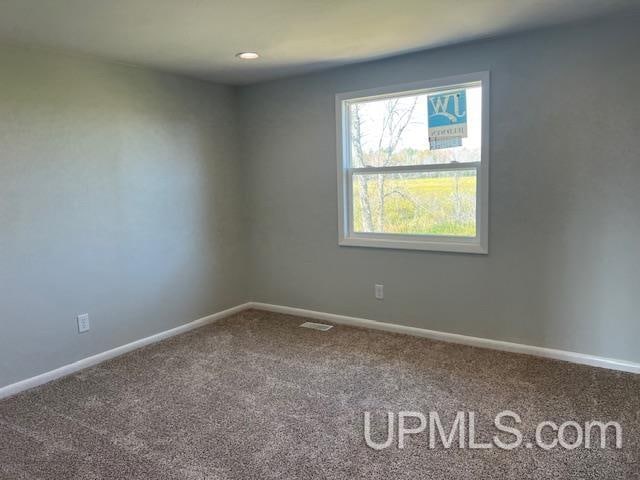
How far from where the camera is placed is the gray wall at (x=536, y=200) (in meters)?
2.79

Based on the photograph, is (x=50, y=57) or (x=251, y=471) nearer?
(x=251, y=471)

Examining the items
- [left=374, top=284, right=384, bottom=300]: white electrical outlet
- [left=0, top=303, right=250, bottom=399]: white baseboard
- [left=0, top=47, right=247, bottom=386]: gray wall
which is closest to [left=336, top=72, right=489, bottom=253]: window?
[left=374, top=284, right=384, bottom=300]: white electrical outlet

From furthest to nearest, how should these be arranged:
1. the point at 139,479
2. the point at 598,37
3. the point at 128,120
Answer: the point at 128,120 < the point at 598,37 < the point at 139,479

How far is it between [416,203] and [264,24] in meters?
1.76

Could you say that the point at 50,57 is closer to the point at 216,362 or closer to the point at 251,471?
the point at 216,362

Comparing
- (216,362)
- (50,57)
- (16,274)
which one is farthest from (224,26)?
(216,362)

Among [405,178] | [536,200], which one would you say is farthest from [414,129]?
[536,200]

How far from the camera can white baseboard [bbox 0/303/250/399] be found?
113 inches

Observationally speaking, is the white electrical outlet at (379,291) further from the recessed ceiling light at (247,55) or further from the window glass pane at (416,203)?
the recessed ceiling light at (247,55)

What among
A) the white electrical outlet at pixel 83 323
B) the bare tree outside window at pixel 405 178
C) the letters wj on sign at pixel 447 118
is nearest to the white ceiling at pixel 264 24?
the letters wj on sign at pixel 447 118

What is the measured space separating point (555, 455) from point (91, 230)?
3.09 m

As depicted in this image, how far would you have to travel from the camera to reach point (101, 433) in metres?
2.33

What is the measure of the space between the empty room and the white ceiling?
0.02 meters

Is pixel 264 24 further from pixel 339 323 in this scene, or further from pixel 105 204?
pixel 339 323
